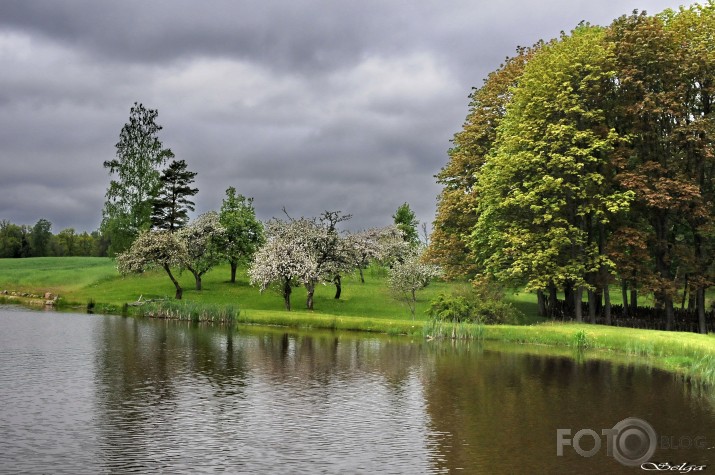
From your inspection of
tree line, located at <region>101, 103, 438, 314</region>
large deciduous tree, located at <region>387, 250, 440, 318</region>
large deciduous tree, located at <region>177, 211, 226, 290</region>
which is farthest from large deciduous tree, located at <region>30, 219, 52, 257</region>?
large deciduous tree, located at <region>387, 250, 440, 318</region>

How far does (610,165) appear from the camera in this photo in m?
62.6

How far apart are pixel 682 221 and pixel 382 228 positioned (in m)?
59.8

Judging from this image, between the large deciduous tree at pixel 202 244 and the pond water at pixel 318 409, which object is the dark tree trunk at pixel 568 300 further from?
the large deciduous tree at pixel 202 244

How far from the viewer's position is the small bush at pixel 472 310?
65.1 meters

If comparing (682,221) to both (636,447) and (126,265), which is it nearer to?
(636,447)

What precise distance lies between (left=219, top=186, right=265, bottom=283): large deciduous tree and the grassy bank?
15.4 ft

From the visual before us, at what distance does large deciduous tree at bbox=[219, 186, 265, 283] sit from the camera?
3863 inches

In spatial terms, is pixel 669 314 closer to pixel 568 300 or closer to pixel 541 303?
pixel 568 300

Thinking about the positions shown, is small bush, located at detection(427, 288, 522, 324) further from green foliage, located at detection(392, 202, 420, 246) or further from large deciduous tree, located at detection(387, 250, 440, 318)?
green foliage, located at detection(392, 202, 420, 246)

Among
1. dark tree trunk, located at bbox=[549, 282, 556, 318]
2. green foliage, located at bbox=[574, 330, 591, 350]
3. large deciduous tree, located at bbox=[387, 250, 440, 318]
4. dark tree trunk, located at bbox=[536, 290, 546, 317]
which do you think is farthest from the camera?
large deciduous tree, located at bbox=[387, 250, 440, 318]

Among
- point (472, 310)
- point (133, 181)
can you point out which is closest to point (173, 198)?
point (133, 181)

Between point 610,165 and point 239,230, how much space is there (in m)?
55.6

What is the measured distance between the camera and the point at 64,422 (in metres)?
23.7

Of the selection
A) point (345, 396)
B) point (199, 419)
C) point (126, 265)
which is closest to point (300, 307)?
point (126, 265)
